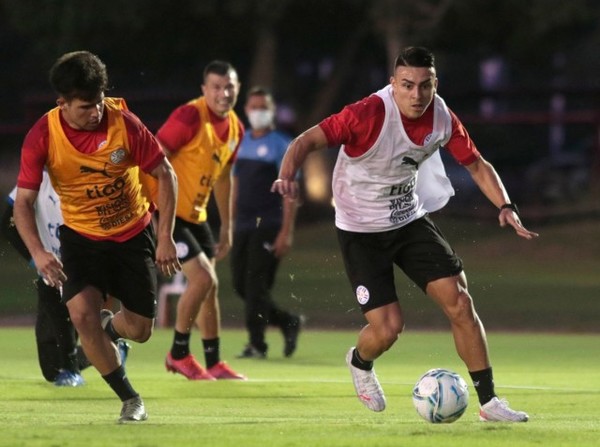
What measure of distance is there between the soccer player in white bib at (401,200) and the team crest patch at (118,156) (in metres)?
1.01

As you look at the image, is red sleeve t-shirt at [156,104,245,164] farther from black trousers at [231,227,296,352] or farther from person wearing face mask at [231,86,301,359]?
black trousers at [231,227,296,352]

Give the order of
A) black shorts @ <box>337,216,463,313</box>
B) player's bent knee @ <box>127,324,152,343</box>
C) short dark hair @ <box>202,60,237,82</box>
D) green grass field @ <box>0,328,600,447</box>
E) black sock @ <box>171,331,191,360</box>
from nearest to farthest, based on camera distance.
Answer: green grass field @ <box>0,328,600,447</box> < black shorts @ <box>337,216,463,313</box> < player's bent knee @ <box>127,324,152,343</box> < black sock @ <box>171,331,191,360</box> < short dark hair @ <box>202,60,237,82</box>

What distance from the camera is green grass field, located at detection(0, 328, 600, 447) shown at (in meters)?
9.89

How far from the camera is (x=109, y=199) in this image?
11.0m

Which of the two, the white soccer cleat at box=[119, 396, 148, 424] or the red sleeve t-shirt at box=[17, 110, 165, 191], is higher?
the red sleeve t-shirt at box=[17, 110, 165, 191]

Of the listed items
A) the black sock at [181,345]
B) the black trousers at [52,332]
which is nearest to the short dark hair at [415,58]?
the black trousers at [52,332]

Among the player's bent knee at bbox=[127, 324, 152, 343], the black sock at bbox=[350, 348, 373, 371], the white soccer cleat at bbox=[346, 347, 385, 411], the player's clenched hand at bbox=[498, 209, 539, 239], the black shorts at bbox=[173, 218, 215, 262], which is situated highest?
the player's clenched hand at bbox=[498, 209, 539, 239]

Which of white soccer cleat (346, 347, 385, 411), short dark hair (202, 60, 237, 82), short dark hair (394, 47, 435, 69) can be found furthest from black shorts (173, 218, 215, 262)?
short dark hair (394, 47, 435, 69)

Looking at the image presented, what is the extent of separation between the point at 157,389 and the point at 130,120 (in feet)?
11.2

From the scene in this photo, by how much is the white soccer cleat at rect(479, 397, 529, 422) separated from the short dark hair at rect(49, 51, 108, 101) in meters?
3.03

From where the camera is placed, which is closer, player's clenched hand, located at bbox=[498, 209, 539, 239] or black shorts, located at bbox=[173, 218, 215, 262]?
player's clenched hand, located at bbox=[498, 209, 539, 239]

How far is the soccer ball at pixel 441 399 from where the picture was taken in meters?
10.6

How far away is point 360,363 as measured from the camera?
38.5 ft

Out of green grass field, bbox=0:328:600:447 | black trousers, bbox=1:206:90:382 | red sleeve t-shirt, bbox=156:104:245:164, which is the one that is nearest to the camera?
green grass field, bbox=0:328:600:447
